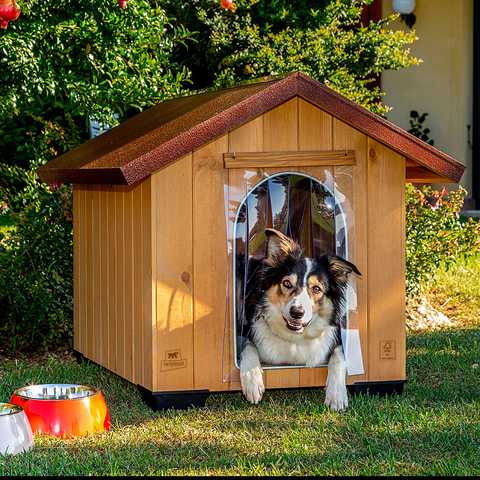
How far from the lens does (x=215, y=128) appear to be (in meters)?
5.77

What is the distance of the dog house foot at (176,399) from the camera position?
5852 mm

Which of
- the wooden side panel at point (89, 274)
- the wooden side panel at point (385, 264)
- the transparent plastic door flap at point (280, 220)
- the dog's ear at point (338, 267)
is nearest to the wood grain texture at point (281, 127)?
the transparent plastic door flap at point (280, 220)

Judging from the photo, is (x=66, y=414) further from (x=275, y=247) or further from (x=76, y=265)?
(x=76, y=265)

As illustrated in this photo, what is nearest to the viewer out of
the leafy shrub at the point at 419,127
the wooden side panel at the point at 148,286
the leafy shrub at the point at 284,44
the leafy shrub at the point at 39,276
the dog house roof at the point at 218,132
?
the dog house roof at the point at 218,132

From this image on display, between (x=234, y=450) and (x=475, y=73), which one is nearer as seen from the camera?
(x=234, y=450)

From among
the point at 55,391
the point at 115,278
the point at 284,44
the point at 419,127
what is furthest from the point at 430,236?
the point at 419,127

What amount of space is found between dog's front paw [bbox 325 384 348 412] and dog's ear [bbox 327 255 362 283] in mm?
545

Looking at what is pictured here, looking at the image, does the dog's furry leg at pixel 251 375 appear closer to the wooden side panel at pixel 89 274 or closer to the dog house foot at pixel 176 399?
the dog house foot at pixel 176 399

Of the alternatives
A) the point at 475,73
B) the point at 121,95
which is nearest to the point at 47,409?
the point at 121,95

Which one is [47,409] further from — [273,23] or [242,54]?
[273,23]

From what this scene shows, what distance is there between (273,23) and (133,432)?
519cm

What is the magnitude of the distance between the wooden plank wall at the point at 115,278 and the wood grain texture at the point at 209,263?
9.5 inches

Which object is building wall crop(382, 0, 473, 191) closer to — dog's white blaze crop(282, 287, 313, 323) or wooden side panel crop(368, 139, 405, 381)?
wooden side panel crop(368, 139, 405, 381)

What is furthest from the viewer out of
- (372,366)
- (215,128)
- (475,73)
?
(475,73)
